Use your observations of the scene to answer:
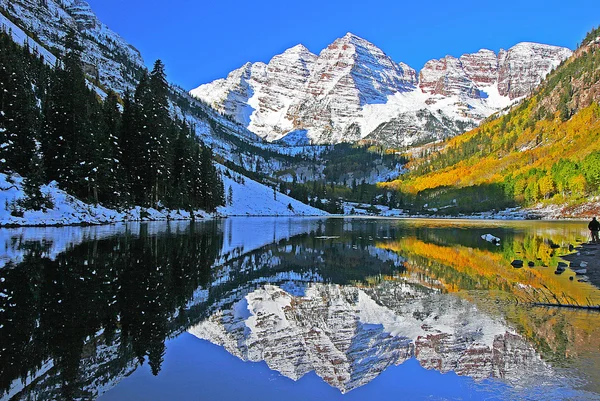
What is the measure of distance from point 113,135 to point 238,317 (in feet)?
211

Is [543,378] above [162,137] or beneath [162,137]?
beneath

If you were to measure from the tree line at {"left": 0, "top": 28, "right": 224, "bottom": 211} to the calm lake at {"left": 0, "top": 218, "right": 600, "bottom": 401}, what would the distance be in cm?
3581

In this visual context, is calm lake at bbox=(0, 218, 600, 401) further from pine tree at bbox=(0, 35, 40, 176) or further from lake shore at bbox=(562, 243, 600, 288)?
pine tree at bbox=(0, 35, 40, 176)

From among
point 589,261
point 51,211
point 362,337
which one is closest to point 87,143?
point 51,211

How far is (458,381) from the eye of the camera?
9562mm

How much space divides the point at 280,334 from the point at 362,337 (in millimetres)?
2496

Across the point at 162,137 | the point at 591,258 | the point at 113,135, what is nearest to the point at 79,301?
the point at 591,258

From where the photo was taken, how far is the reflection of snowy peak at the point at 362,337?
10.5 metres

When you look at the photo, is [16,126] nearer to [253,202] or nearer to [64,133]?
[64,133]

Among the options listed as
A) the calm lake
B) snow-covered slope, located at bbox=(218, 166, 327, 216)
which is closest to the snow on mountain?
the calm lake

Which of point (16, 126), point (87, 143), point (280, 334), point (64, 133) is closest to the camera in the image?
point (280, 334)

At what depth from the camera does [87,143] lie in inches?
2350

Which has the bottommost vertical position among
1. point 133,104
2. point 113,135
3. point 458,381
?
point 458,381

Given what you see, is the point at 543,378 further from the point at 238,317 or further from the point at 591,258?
the point at 591,258
